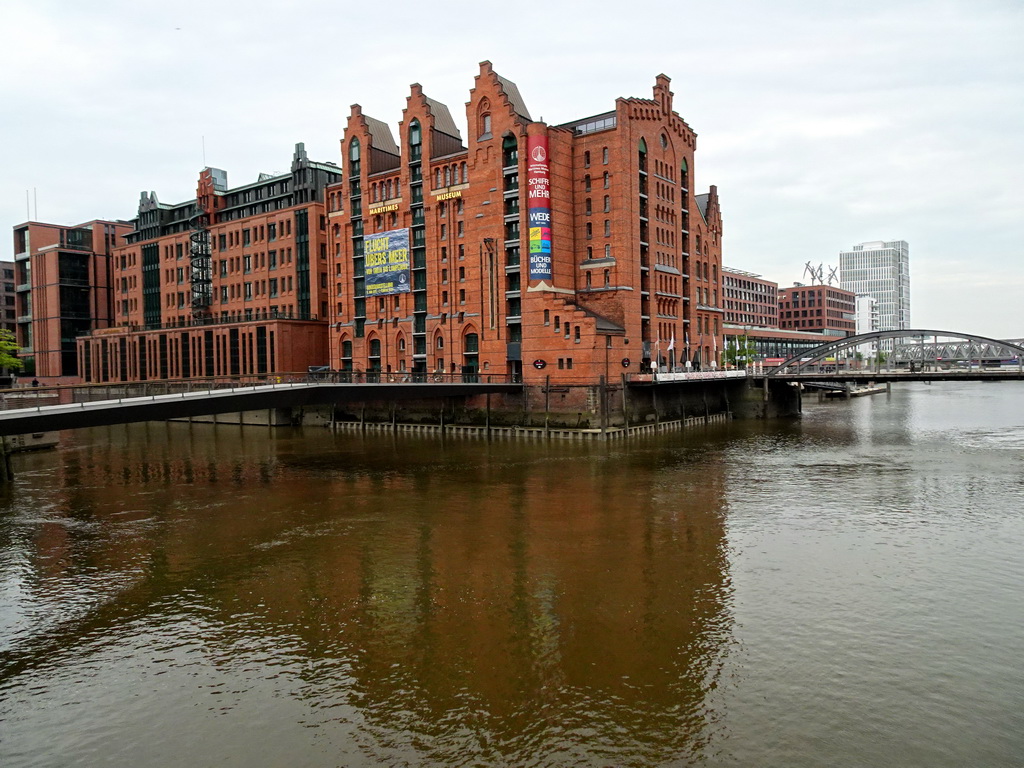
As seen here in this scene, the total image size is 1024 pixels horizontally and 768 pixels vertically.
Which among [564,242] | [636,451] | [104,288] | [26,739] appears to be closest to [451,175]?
[564,242]

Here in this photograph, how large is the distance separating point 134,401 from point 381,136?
209 ft

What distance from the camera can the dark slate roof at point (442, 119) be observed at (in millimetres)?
90006

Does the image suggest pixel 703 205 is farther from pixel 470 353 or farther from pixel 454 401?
pixel 454 401

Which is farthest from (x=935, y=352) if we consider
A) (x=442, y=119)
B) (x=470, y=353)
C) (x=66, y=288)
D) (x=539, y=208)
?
(x=66, y=288)

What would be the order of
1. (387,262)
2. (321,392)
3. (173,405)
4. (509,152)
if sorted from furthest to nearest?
(387,262), (509,152), (321,392), (173,405)

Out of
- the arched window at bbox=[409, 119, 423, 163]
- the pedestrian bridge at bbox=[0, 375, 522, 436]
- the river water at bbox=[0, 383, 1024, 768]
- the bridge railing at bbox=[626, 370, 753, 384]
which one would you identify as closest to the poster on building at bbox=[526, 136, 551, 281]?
the bridge railing at bbox=[626, 370, 753, 384]

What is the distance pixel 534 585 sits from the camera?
89.9ft

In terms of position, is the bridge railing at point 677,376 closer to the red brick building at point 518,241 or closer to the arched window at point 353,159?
the red brick building at point 518,241

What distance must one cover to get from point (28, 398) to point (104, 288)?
373ft

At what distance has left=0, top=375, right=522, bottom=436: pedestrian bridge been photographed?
1535 inches

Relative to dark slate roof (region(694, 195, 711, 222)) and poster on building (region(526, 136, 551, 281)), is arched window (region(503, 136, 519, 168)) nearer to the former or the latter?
poster on building (region(526, 136, 551, 281))

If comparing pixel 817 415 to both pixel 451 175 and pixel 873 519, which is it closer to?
pixel 451 175

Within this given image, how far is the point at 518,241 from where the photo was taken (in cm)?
7975

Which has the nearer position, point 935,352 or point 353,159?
point 935,352
